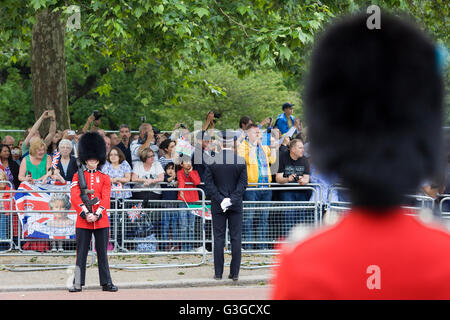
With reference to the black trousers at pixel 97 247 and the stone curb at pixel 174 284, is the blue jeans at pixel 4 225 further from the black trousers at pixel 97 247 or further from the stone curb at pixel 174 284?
the black trousers at pixel 97 247

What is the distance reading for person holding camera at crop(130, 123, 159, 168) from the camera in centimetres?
1354

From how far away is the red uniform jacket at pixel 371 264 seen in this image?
151 cm

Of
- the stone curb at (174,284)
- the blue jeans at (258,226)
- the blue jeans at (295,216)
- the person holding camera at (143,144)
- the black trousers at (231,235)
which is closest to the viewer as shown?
the stone curb at (174,284)

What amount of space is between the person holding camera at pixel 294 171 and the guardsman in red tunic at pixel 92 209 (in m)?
3.48

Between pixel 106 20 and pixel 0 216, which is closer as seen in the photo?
pixel 0 216

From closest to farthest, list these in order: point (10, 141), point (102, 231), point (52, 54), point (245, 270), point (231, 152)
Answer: point (102, 231) → point (231, 152) → point (245, 270) → point (10, 141) → point (52, 54)

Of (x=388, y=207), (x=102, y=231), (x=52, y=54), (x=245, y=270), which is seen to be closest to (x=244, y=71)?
(x=52, y=54)

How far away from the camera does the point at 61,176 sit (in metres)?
12.9

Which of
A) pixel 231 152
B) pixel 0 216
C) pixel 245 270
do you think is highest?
pixel 231 152

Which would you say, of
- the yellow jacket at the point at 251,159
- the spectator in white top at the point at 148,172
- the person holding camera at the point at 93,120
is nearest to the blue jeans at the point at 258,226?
the yellow jacket at the point at 251,159

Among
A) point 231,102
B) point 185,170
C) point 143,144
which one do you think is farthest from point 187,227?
point 231,102

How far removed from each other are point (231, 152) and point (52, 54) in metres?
7.95

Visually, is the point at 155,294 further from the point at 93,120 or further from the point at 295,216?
the point at 93,120

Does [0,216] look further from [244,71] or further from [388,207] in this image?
[388,207]
